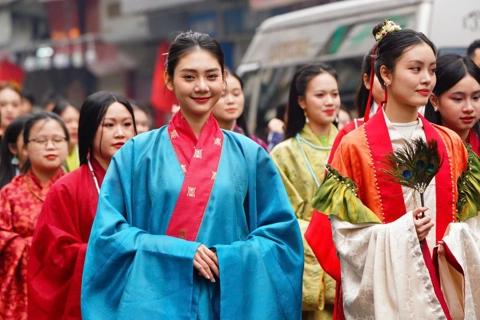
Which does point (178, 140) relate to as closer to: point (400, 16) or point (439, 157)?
point (439, 157)

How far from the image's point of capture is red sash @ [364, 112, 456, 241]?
4254mm

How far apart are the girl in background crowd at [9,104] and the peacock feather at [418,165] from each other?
18.7 ft

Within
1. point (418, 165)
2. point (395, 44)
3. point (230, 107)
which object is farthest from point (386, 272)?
point (230, 107)

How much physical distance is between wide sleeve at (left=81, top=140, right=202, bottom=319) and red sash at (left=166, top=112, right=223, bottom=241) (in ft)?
0.33

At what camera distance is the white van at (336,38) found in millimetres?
9469

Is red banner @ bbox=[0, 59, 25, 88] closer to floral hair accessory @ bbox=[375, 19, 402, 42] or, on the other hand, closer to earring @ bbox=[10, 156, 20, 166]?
earring @ bbox=[10, 156, 20, 166]

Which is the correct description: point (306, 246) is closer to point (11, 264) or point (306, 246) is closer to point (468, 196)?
point (468, 196)

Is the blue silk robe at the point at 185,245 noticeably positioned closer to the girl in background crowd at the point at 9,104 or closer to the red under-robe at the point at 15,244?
the red under-robe at the point at 15,244

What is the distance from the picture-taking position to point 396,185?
13.9 ft

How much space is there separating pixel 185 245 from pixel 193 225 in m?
0.13

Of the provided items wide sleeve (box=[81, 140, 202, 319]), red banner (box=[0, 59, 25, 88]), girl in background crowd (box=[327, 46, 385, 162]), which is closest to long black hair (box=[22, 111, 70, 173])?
girl in background crowd (box=[327, 46, 385, 162])

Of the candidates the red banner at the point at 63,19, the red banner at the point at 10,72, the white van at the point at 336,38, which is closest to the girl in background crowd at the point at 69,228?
the white van at the point at 336,38

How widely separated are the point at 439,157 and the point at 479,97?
969 mm

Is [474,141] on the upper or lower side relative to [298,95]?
lower
